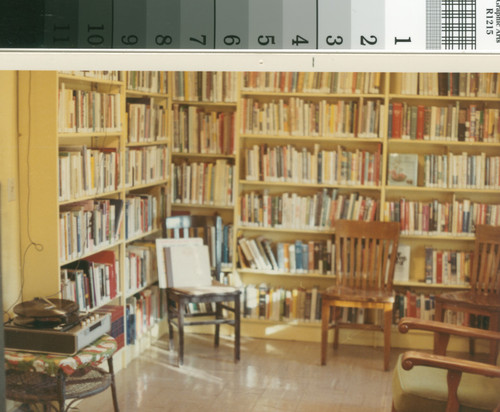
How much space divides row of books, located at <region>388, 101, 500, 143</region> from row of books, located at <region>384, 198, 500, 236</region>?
1.57 ft

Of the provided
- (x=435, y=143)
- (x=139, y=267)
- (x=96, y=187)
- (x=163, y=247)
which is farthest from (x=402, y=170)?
(x=96, y=187)

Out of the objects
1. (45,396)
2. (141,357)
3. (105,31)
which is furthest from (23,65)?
(141,357)

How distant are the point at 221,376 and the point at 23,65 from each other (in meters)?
3.71

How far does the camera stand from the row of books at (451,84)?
5.12 meters

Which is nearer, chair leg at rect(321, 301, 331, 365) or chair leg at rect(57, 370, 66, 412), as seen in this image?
chair leg at rect(57, 370, 66, 412)

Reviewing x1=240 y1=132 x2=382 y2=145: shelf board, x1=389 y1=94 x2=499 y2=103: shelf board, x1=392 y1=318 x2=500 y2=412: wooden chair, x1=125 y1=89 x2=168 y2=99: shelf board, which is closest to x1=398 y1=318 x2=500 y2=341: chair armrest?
x1=392 y1=318 x2=500 y2=412: wooden chair

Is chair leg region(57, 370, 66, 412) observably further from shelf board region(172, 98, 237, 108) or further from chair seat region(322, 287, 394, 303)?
shelf board region(172, 98, 237, 108)

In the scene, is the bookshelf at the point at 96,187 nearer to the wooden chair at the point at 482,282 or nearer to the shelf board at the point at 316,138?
the shelf board at the point at 316,138

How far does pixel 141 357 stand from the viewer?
502 centimetres

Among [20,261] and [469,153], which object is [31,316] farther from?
[469,153]

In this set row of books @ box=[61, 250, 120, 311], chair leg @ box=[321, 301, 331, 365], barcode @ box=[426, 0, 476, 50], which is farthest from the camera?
chair leg @ box=[321, 301, 331, 365]

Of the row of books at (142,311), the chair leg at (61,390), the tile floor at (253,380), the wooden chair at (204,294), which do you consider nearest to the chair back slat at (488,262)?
the tile floor at (253,380)

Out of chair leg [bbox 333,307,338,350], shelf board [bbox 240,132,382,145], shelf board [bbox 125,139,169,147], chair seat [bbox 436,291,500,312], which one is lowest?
chair leg [bbox 333,307,338,350]

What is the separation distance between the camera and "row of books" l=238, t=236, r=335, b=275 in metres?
5.41
